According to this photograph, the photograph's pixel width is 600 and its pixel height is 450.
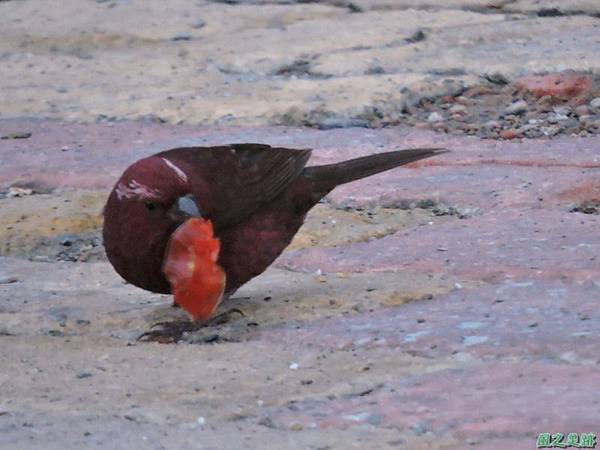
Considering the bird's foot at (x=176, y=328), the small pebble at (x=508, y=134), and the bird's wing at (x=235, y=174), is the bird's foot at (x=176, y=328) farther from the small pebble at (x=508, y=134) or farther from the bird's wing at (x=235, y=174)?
the small pebble at (x=508, y=134)

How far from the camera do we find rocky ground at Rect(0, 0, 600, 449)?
1.87 metres

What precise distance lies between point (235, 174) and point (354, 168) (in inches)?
12.3

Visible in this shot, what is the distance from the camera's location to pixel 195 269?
2568 mm

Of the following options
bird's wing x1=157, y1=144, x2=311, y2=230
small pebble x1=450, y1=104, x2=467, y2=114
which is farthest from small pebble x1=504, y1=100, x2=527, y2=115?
bird's wing x1=157, y1=144, x2=311, y2=230

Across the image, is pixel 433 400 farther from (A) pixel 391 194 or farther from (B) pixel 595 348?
(A) pixel 391 194

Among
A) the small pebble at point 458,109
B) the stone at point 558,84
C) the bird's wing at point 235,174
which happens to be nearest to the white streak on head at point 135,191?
the bird's wing at point 235,174

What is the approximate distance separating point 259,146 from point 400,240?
0.33 metres

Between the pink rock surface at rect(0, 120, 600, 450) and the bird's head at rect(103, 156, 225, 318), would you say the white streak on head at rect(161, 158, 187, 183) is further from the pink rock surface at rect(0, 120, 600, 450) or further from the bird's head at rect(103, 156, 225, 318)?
the pink rock surface at rect(0, 120, 600, 450)

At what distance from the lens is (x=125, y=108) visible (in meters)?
4.02

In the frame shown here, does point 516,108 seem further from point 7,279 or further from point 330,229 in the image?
point 7,279

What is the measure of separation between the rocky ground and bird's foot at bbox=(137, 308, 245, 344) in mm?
45

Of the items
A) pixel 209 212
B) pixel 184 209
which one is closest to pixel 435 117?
pixel 209 212

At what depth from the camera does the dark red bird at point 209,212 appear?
8.13 ft

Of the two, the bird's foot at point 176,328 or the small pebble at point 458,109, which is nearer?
the bird's foot at point 176,328
